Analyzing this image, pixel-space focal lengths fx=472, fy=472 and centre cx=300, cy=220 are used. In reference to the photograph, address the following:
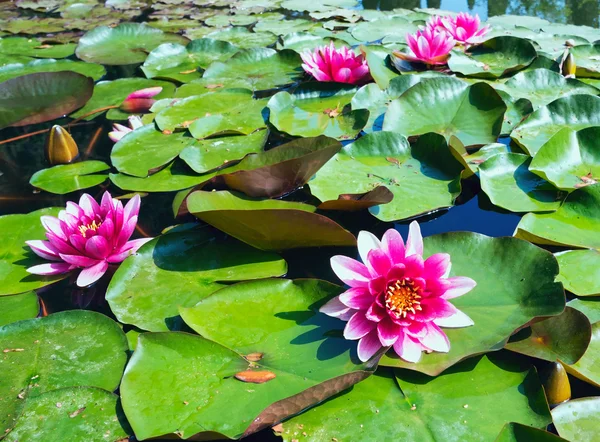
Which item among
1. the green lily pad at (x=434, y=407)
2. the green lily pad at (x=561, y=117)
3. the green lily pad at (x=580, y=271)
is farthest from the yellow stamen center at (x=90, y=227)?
the green lily pad at (x=561, y=117)

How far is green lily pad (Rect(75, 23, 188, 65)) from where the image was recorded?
4965 mm

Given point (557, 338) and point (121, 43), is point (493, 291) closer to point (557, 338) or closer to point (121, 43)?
point (557, 338)

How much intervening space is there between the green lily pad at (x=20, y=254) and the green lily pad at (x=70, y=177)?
348 millimetres

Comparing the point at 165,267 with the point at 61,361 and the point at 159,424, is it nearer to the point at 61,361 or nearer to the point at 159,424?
the point at 61,361

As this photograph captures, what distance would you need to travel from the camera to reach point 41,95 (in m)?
3.75

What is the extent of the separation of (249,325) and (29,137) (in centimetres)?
284

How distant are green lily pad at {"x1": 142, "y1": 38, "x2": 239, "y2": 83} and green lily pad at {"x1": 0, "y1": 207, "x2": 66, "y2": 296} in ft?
7.39

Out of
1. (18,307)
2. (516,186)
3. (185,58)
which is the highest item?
(185,58)

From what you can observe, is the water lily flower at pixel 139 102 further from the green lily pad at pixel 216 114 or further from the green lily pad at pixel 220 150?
the green lily pad at pixel 220 150

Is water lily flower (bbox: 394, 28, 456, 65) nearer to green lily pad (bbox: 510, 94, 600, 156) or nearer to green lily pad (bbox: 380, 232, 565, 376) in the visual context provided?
green lily pad (bbox: 510, 94, 600, 156)

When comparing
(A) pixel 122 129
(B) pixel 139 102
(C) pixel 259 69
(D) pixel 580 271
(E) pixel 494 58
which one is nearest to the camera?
(D) pixel 580 271

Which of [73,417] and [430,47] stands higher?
[430,47]

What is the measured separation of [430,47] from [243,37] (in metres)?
2.47

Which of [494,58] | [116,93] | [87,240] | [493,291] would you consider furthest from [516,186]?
[116,93]
